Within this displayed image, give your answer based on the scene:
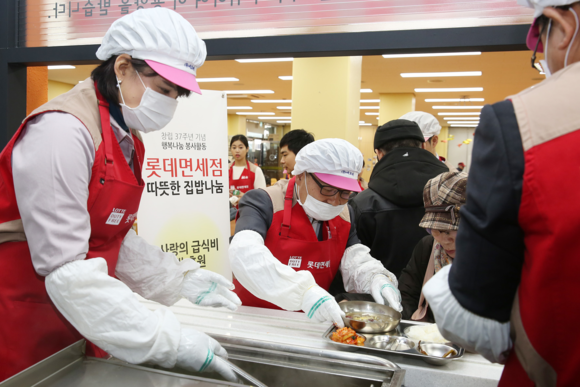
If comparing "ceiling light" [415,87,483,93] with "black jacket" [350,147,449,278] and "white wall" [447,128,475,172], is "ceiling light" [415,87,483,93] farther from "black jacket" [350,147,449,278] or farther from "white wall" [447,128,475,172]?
"white wall" [447,128,475,172]

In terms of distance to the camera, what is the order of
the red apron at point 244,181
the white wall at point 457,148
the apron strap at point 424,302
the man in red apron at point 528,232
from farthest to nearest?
the white wall at point 457,148, the red apron at point 244,181, the apron strap at point 424,302, the man in red apron at point 528,232

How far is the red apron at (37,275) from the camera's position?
1.17 metres

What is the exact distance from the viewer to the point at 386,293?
194 centimetres

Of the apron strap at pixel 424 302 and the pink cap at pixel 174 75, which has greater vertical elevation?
the pink cap at pixel 174 75

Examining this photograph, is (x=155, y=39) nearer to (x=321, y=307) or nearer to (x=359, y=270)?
(x=321, y=307)

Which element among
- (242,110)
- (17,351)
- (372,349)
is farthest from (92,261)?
(242,110)

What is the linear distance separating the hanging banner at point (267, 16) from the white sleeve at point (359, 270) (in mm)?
1109

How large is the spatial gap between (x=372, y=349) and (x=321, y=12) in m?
1.27

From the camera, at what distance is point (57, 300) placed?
42.4 inches

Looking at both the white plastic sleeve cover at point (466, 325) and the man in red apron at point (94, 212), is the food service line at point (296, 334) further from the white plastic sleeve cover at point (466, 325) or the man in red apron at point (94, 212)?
the white plastic sleeve cover at point (466, 325)

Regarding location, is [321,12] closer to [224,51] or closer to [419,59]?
[224,51]

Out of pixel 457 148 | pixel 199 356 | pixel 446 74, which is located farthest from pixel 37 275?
pixel 457 148

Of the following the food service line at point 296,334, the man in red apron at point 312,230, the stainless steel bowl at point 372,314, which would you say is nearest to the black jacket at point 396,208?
the man in red apron at point 312,230

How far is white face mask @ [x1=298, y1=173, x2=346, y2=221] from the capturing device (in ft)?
6.76
